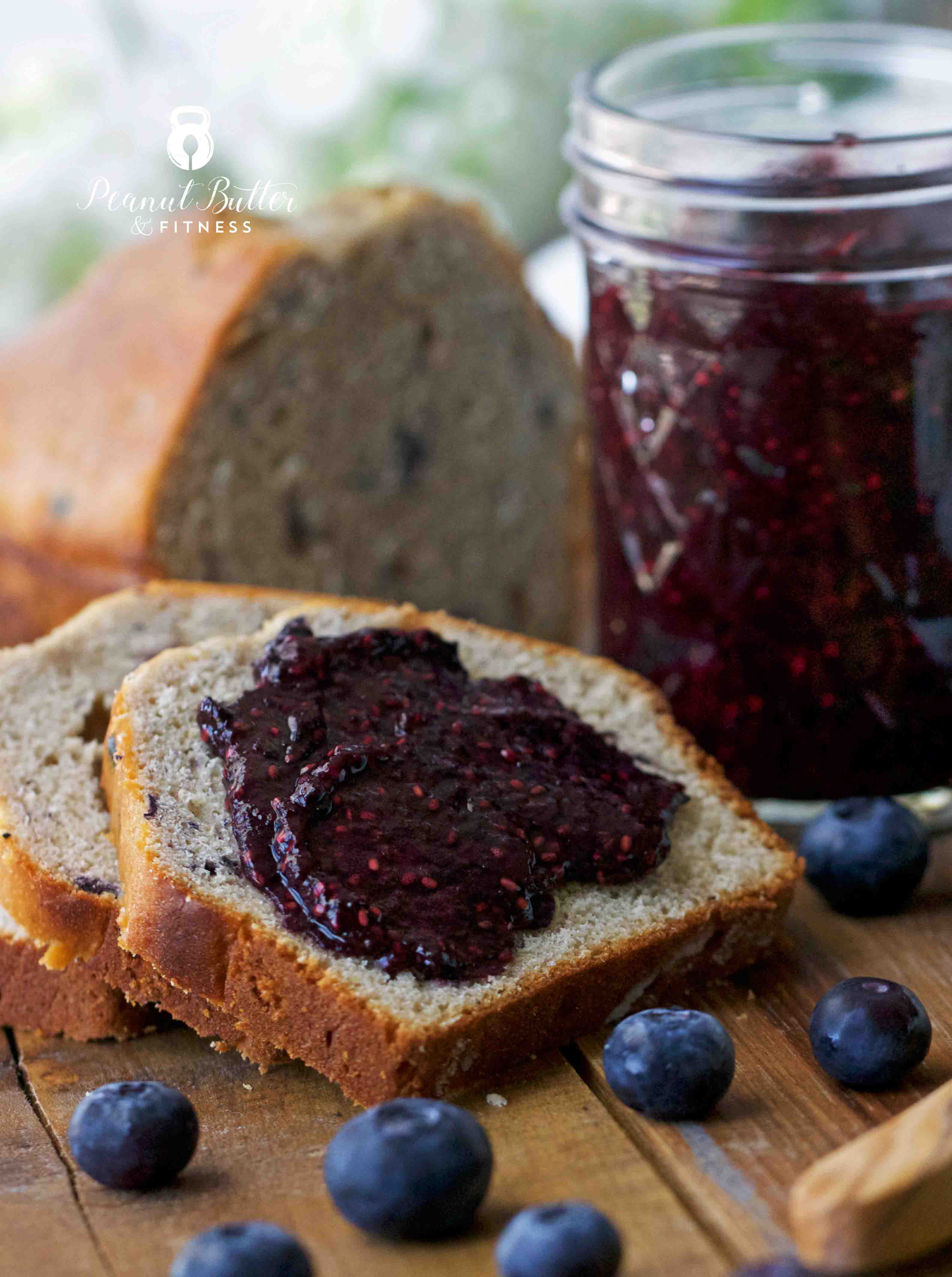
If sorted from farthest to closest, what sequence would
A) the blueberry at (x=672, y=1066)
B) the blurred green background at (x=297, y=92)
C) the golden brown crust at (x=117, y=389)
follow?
the blurred green background at (x=297, y=92)
the golden brown crust at (x=117, y=389)
the blueberry at (x=672, y=1066)

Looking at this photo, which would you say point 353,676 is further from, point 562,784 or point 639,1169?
point 639,1169

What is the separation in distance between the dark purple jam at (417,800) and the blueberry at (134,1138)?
0.28 m

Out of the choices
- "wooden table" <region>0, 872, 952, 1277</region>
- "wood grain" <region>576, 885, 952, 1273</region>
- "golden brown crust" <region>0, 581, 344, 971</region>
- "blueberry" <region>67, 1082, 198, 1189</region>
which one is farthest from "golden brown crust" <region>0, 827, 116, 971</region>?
"wood grain" <region>576, 885, 952, 1273</region>

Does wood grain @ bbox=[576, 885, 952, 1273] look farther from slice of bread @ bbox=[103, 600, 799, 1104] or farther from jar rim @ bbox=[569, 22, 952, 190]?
jar rim @ bbox=[569, 22, 952, 190]

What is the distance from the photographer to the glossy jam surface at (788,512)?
2.36 meters

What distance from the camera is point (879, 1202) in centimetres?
145

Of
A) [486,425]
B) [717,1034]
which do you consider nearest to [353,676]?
[717,1034]

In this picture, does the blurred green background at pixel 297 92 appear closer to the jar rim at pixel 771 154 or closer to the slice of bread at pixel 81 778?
the jar rim at pixel 771 154

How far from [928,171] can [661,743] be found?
97 cm

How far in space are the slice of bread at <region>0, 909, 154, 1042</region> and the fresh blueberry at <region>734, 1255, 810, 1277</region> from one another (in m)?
0.93

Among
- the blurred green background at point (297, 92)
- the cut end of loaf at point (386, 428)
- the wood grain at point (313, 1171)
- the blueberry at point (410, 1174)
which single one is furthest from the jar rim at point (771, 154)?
the blurred green background at point (297, 92)

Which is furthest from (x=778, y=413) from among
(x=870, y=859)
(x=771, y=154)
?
(x=870, y=859)

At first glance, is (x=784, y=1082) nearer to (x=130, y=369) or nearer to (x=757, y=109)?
(x=757, y=109)

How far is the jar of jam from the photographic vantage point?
2309mm
